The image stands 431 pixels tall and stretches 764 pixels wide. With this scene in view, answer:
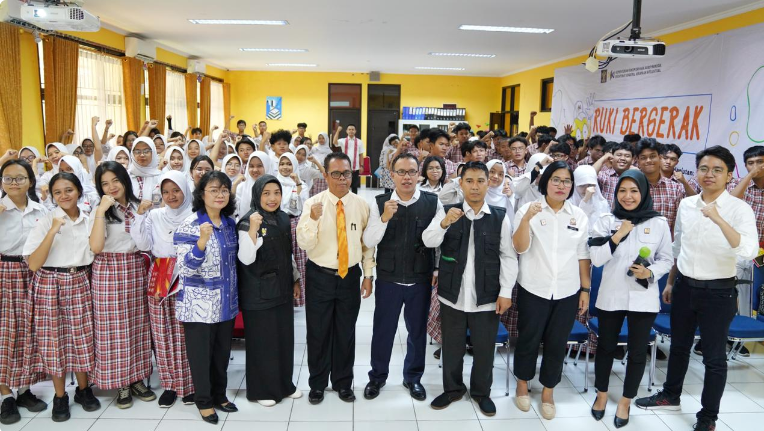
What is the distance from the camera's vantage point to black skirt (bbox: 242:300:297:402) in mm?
3152

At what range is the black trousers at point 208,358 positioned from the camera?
297cm

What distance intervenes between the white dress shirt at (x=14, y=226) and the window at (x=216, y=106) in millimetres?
10967

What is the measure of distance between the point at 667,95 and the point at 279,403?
23.1ft

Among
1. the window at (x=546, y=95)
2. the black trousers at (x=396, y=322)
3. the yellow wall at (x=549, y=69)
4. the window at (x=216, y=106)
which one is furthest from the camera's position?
the window at (x=216, y=106)

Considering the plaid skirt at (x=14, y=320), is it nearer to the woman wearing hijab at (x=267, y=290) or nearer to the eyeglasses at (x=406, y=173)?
the woman wearing hijab at (x=267, y=290)

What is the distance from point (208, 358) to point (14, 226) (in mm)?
1468

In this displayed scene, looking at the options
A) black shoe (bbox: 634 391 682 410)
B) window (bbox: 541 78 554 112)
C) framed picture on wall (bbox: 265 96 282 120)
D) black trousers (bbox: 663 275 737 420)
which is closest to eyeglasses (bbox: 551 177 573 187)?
black trousers (bbox: 663 275 737 420)

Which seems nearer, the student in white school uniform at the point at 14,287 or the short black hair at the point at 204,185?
the short black hair at the point at 204,185

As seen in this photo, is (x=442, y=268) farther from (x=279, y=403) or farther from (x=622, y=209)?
(x=279, y=403)

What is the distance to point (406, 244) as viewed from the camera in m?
3.17

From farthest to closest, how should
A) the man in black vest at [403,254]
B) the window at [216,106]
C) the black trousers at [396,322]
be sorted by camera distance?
the window at [216,106] < the black trousers at [396,322] < the man in black vest at [403,254]

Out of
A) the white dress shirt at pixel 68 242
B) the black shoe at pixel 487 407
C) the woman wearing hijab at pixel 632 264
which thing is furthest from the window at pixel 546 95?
the white dress shirt at pixel 68 242

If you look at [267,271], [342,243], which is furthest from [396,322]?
[267,271]

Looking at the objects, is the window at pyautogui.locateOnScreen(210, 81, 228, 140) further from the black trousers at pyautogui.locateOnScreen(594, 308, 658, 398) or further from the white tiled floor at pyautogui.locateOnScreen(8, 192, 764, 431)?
the black trousers at pyautogui.locateOnScreen(594, 308, 658, 398)
